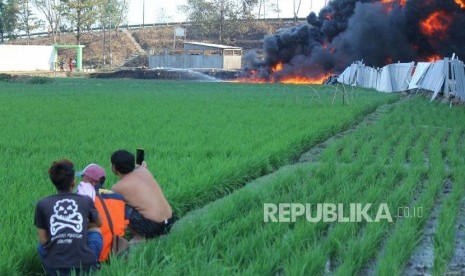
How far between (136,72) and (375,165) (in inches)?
1552

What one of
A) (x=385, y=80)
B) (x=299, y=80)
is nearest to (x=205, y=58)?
(x=299, y=80)

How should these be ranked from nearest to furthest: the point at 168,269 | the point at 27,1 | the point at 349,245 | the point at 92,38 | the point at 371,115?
the point at 168,269
the point at 349,245
the point at 371,115
the point at 27,1
the point at 92,38

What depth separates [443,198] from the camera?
6.07 m

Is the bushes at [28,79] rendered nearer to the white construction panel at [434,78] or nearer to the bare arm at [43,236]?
the white construction panel at [434,78]

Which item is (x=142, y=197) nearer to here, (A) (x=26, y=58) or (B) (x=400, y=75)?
(B) (x=400, y=75)

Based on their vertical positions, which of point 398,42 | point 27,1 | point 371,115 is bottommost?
point 371,115

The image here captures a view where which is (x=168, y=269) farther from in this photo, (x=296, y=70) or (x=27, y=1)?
(x=27, y=1)

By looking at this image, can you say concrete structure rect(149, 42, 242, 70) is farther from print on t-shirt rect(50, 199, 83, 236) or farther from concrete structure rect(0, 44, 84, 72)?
print on t-shirt rect(50, 199, 83, 236)

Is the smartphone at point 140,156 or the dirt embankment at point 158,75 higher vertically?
the smartphone at point 140,156

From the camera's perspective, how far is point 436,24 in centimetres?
3253

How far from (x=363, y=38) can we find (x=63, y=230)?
3381 cm

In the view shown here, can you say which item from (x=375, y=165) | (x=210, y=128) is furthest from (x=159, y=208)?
(x=210, y=128)

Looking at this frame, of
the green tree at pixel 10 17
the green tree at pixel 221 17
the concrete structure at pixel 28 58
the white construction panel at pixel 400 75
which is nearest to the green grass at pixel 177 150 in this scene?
the white construction panel at pixel 400 75

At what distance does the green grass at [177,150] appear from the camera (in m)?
4.03
